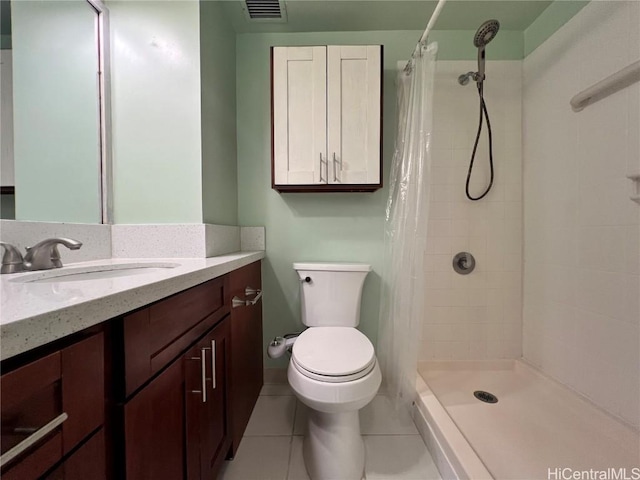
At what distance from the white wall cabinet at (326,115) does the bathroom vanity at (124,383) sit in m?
0.75

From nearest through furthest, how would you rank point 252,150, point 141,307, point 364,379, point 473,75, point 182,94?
1. point 141,307
2. point 364,379
3. point 182,94
4. point 473,75
5. point 252,150

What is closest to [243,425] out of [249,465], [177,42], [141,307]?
[249,465]

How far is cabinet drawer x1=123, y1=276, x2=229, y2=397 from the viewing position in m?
0.48

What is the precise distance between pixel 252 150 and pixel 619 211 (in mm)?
1769

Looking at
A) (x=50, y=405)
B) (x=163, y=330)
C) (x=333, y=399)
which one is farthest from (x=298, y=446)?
(x=50, y=405)

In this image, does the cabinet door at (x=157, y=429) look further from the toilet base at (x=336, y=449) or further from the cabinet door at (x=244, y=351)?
the toilet base at (x=336, y=449)

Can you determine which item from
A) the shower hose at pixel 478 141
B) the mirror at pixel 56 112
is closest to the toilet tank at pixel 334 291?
the shower hose at pixel 478 141

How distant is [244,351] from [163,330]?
0.66 metres

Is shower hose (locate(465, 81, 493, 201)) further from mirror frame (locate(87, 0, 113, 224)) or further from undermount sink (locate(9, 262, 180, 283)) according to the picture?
mirror frame (locate(87, 0, 113, 224))

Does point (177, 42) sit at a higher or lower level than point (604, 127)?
higher

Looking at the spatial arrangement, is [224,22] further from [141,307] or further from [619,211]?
[619,211]

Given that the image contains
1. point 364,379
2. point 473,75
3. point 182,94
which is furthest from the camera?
point 473,75

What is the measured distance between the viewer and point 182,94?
3.74 ft

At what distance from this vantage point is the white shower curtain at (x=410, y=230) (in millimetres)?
1239
